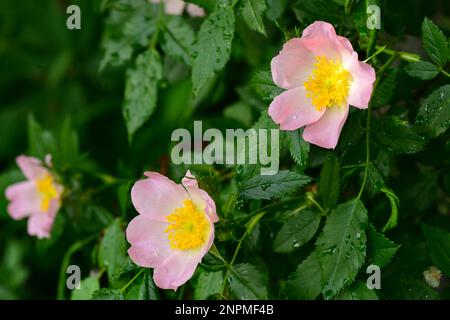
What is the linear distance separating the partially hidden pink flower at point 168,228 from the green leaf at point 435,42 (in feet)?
1.09

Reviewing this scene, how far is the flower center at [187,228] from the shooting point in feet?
2.87

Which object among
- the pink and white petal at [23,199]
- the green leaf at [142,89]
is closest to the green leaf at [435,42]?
the green leaf at [142,89]

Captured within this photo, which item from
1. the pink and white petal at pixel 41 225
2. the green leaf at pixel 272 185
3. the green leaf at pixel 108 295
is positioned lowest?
the pink and white petal at pixel 41 225

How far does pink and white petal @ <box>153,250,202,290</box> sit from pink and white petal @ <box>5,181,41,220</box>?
42 centimetres

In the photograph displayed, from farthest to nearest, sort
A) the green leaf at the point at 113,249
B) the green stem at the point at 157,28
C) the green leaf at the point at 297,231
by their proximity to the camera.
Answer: the green stem at the point at 157,28, the green leaf at the point at 113,249, the green leaf at the point at 297,231

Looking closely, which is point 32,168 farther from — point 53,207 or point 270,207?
point 270,207

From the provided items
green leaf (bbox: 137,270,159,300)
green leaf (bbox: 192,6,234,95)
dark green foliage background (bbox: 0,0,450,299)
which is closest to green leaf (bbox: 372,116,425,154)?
dark green foliage background (bbox: 0,0,450,299)

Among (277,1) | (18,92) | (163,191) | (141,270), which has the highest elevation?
(277,1)

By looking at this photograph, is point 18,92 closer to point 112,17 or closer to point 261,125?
point 112,17

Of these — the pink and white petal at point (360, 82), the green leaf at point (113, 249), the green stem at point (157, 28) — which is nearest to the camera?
the pink and white petal at point (360, 82)

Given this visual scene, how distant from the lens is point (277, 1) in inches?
40.4

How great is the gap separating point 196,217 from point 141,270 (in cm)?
11

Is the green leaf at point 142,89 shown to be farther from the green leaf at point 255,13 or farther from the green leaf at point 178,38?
the green leaf at point 255,13
